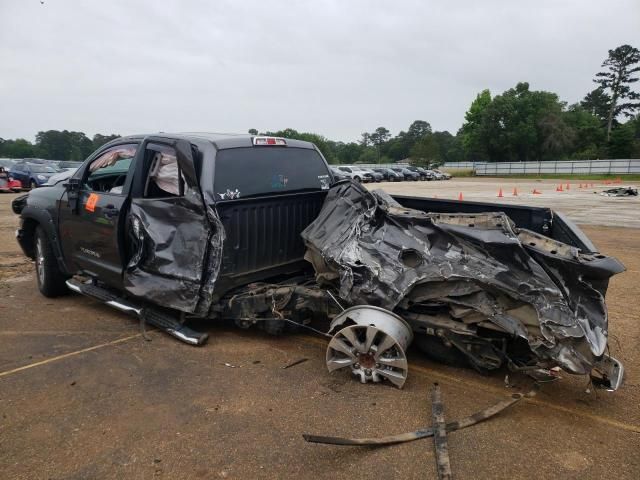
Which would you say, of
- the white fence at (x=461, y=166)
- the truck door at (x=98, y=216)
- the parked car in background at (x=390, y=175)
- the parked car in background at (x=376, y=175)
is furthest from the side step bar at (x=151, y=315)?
the white fence at (x=461, y=166)

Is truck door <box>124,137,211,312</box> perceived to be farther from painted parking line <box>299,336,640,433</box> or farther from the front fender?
painted parking line <box>299,336,640,433</box>

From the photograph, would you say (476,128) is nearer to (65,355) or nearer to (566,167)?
(566,167)

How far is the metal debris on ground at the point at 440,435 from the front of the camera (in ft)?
8.71

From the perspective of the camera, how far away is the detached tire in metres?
5.79

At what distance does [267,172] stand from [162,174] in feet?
3.15

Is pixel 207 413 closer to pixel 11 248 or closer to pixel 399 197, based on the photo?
pixel 399 197

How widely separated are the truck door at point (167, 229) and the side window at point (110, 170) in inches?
13.8

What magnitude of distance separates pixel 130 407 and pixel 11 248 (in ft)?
24.2

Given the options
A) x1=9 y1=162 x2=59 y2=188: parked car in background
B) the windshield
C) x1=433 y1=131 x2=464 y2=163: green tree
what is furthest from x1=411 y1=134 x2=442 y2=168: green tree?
x1=9 y1=162 x2=59 y2=188: parked car in background

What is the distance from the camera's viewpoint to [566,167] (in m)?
56.9

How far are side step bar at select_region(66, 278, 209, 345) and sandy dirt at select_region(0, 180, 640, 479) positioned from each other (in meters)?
0.11

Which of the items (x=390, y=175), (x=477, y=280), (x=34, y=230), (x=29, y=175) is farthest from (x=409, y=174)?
(x=477, y=280)

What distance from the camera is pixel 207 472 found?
2.68m

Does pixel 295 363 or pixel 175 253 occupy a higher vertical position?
pixel 175 253
